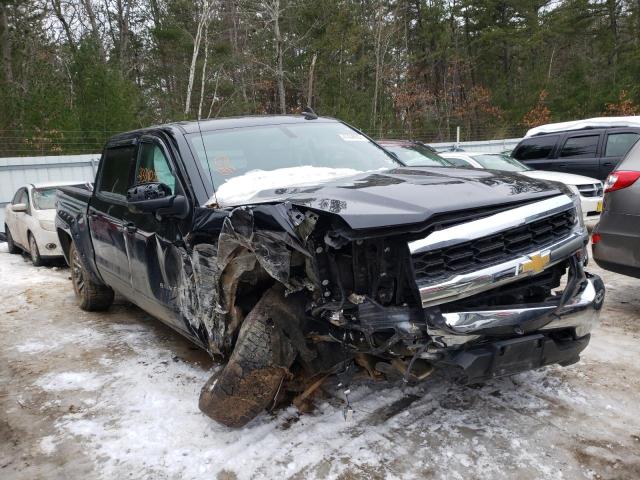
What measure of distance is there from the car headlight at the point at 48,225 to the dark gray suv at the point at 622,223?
7.74 meters

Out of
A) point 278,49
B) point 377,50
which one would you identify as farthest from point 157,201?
point 377,50

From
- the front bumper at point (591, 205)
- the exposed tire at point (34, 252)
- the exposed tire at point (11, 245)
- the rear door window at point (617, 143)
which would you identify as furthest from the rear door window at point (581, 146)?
the exposed tire at point (11, 245)

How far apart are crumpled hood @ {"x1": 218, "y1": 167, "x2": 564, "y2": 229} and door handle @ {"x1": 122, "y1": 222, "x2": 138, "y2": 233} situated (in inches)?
56.5

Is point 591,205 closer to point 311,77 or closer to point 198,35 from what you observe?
point 311,77

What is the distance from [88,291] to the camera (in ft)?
19.2

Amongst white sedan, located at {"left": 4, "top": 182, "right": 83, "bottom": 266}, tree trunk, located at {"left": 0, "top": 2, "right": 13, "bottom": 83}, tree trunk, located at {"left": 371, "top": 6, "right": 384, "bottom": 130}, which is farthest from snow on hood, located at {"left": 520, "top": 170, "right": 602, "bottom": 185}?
tree trunk, located at {"left": 371, "top": 6, "right": 384, "bottom": 130}

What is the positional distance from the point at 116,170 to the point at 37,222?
4.93 meters

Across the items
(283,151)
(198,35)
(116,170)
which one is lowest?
(116,170)

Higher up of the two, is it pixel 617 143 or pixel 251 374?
pixel 617 143

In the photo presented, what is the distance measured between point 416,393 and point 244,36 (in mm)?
27455

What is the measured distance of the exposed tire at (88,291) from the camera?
5820 millimetres

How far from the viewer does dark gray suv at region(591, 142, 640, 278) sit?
455 cm

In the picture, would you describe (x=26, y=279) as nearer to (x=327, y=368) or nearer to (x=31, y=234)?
(x=31, y=234)

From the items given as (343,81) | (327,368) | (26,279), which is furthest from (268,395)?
(343,81)
